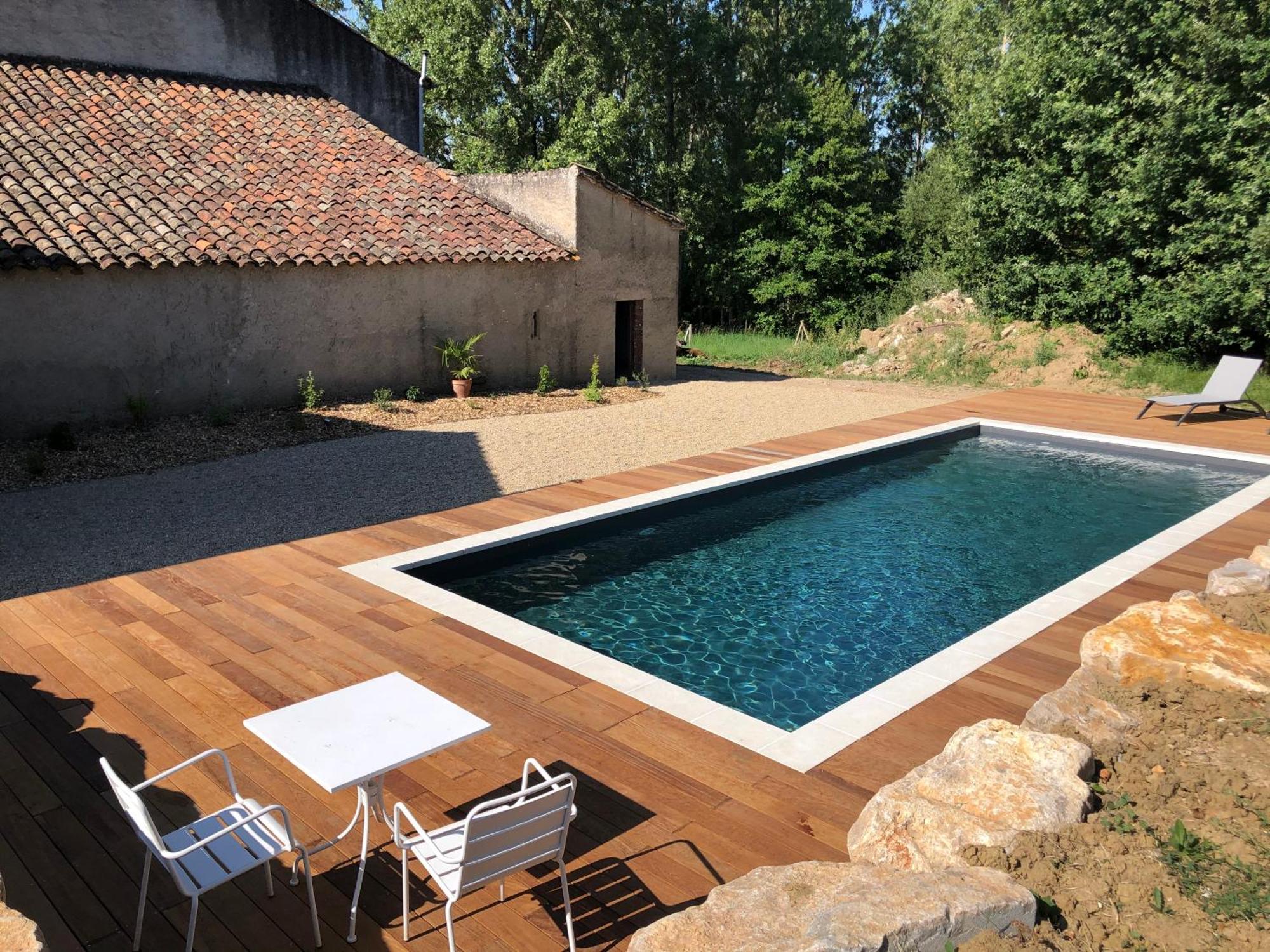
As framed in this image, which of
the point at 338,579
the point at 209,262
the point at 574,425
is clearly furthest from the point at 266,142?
the point at 338,579

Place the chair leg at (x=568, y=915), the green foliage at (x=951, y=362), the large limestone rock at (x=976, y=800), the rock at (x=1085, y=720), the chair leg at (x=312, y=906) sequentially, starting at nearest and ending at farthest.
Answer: the chair leg at (x=568, y=915)
the chair leg at (x=312, y=906)
the large limestone rock at (x=976, y=800)
the rock at (x=1085, y=720)
the green foliage at (x=951, y=362)

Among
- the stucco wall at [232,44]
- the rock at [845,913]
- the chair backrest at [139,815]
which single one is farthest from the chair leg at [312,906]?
the stucco wall at [232,44]

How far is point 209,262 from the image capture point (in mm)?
13266

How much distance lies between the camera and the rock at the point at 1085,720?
4.27 meters

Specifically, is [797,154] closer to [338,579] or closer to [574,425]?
[574,425]

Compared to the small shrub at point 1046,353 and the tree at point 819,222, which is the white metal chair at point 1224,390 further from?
the tree at point 819,222

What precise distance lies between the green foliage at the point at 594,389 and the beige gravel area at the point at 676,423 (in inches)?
24.5

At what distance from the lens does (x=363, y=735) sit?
3654 mm

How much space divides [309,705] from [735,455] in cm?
867

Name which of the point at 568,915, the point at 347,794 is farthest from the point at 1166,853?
the point at 347,794

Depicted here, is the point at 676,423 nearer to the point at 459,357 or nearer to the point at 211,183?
the point at 459,357

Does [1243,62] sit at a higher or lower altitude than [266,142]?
higher

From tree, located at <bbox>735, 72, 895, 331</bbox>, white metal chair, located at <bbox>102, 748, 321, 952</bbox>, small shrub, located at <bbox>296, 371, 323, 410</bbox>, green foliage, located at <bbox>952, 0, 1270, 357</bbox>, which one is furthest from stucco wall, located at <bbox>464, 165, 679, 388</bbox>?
white metal chair, located at <bbox>102, 748, 321, 952</bbox>

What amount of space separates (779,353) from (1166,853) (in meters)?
21.2
